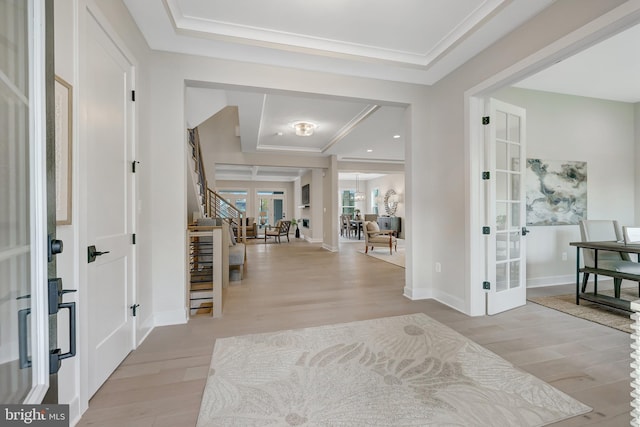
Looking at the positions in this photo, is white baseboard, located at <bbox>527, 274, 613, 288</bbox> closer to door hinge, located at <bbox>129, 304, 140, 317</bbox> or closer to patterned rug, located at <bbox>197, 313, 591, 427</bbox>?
patterned rug, located at <bbox>197, 313, 591, 427</bbox>

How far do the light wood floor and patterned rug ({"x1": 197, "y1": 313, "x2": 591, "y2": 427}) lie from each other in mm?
122

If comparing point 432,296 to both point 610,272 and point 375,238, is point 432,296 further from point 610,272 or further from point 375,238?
point 375,238

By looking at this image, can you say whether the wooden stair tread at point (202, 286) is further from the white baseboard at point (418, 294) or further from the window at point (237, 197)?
the window at point (237, 197)

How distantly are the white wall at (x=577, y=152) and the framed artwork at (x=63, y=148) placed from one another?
4608mm

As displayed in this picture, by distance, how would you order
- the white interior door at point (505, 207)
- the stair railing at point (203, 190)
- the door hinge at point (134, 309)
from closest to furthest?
the door hinge at point (134, 309) → the white interior door at point (505, 207) → the stair railing at point (203, 190)

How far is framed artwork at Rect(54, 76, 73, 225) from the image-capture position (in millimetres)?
1358

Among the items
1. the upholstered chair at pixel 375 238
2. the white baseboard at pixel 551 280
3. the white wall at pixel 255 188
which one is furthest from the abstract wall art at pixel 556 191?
the white wall at pixel 255 188

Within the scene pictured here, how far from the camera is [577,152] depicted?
418 cm

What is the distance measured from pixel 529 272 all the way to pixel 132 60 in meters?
5.43

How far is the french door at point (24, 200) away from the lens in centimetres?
61

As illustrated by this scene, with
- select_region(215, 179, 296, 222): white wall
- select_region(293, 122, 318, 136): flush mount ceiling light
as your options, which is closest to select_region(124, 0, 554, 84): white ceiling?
select_region(293, 122, 318, 136): flush mount ceiling light

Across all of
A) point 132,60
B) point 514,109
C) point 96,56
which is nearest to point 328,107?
point 514,109

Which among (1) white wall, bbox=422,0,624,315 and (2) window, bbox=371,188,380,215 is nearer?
(1) white wall, bbox=422,0,624,315

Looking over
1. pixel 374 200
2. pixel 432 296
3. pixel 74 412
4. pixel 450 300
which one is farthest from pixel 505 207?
pixel 374 200
